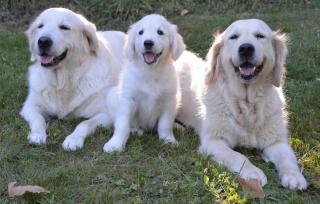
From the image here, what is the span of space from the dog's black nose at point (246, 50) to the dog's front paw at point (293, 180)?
33.4 inches

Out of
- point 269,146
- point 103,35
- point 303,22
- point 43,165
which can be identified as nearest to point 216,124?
point 269,146

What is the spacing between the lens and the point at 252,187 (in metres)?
3.27

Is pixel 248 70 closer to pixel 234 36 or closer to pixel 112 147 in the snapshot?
pixel 234 36

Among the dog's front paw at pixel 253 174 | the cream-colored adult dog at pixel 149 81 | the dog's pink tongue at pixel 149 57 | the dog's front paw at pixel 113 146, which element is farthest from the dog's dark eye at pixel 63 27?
the dog's front paw at pixel 253 174

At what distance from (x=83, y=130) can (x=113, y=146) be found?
15.4 inches

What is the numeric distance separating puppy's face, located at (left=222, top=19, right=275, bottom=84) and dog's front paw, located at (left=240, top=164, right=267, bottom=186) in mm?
701

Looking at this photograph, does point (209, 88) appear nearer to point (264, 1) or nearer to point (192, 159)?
point (192, 159)

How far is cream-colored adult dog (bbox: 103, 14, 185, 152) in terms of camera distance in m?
4.06

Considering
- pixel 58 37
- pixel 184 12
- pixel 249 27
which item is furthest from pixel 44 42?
pixel 184 12

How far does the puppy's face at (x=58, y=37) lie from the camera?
4.39 metres

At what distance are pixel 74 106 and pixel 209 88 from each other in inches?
47.8

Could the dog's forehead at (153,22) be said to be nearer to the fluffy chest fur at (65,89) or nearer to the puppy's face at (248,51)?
the puppy's face at (248,51)

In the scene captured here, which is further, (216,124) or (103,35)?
(103,35)

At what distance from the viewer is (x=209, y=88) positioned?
4.23 m
